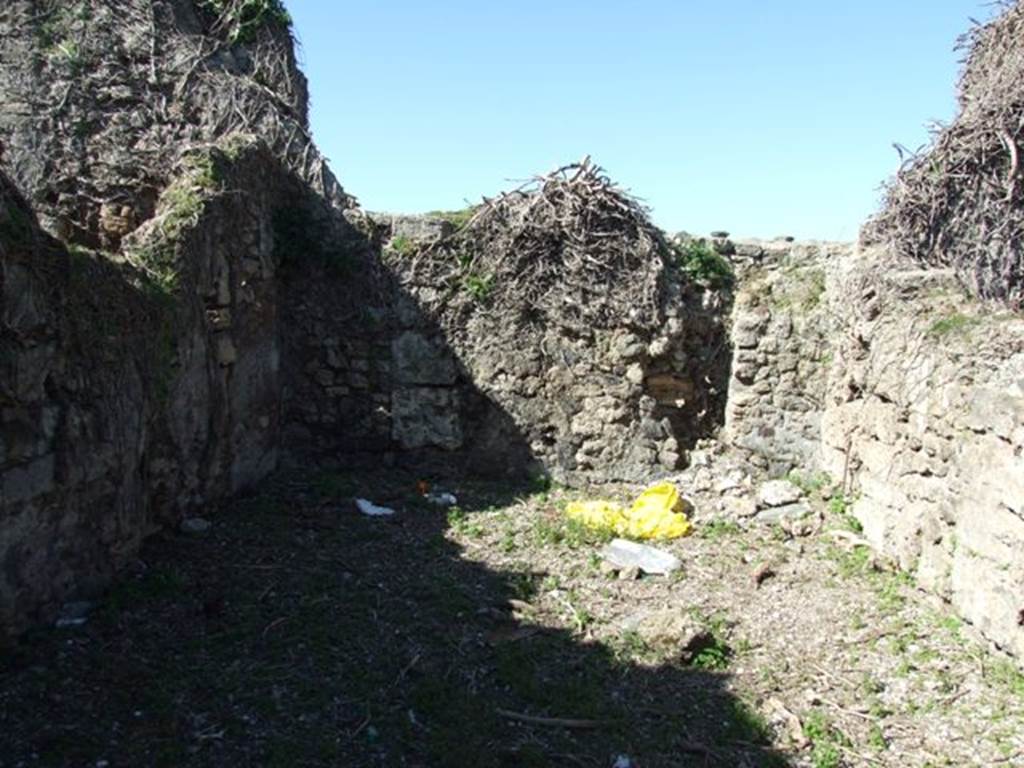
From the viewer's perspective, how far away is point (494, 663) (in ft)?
14.6

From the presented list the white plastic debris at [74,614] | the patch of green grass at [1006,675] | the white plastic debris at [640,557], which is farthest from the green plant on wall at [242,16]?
the patch of green grass at [1006,675]

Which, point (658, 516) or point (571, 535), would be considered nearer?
point (571, 535)

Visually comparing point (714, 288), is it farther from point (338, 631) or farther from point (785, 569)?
point (338, 631)

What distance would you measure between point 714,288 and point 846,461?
188 centimetres

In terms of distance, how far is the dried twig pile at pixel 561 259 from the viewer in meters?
7.32

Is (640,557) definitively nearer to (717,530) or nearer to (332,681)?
(717,530)

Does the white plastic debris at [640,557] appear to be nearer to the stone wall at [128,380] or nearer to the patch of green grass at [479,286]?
the patch of green grass at [479,286]

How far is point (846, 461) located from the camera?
21.7ft

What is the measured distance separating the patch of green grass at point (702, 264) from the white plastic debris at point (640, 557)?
103 inches

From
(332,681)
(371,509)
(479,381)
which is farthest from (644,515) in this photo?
(332,681)

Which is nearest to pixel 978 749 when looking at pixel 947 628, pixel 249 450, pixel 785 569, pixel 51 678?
pixel 947 628

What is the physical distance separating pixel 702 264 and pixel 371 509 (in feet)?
11.6

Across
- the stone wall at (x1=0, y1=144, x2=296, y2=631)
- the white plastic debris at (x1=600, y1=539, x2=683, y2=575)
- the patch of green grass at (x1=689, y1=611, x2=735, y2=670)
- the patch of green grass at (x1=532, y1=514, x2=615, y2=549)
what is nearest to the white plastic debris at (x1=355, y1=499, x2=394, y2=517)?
the stone wall at (x1=0, y1=144, x2=296, y2=631)

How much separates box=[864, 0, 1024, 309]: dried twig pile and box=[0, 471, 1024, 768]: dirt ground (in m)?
2.43
